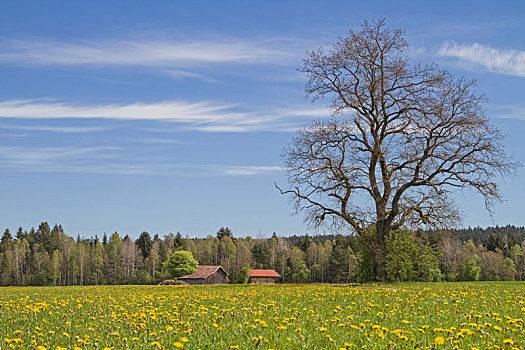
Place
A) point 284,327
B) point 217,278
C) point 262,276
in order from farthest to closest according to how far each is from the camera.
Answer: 1. point 262,276
2. point 217,278
3. point 284,327

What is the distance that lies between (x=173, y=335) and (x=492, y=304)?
774 cm

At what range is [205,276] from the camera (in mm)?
88188

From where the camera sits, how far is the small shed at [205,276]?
3479 inches

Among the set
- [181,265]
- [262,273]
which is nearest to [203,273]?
[181,265]

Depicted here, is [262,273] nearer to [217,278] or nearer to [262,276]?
[262,276]

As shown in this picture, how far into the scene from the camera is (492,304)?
1138 centimetres

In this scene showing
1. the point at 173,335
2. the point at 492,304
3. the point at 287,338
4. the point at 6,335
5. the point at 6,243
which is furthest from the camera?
the point at 6,243

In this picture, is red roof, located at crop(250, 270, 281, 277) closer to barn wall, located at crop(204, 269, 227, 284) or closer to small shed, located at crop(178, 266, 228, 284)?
barn wall, located at crop(204, 269, 227, 284)

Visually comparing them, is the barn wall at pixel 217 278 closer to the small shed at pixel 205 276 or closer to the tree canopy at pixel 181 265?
the small shed at pixel 205 276

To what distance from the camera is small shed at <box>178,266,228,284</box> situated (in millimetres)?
88375

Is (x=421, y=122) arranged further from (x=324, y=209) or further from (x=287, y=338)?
(x=287, y=338)

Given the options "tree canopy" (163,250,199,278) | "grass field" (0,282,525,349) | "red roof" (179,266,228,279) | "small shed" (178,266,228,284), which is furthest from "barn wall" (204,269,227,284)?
"grass field" (0,282,525,349)

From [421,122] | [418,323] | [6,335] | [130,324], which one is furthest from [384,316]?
[421,122]

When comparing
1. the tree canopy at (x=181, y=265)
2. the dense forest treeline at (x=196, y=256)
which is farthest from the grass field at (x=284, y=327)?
the dense forest treeline at (x=196, y=256)
